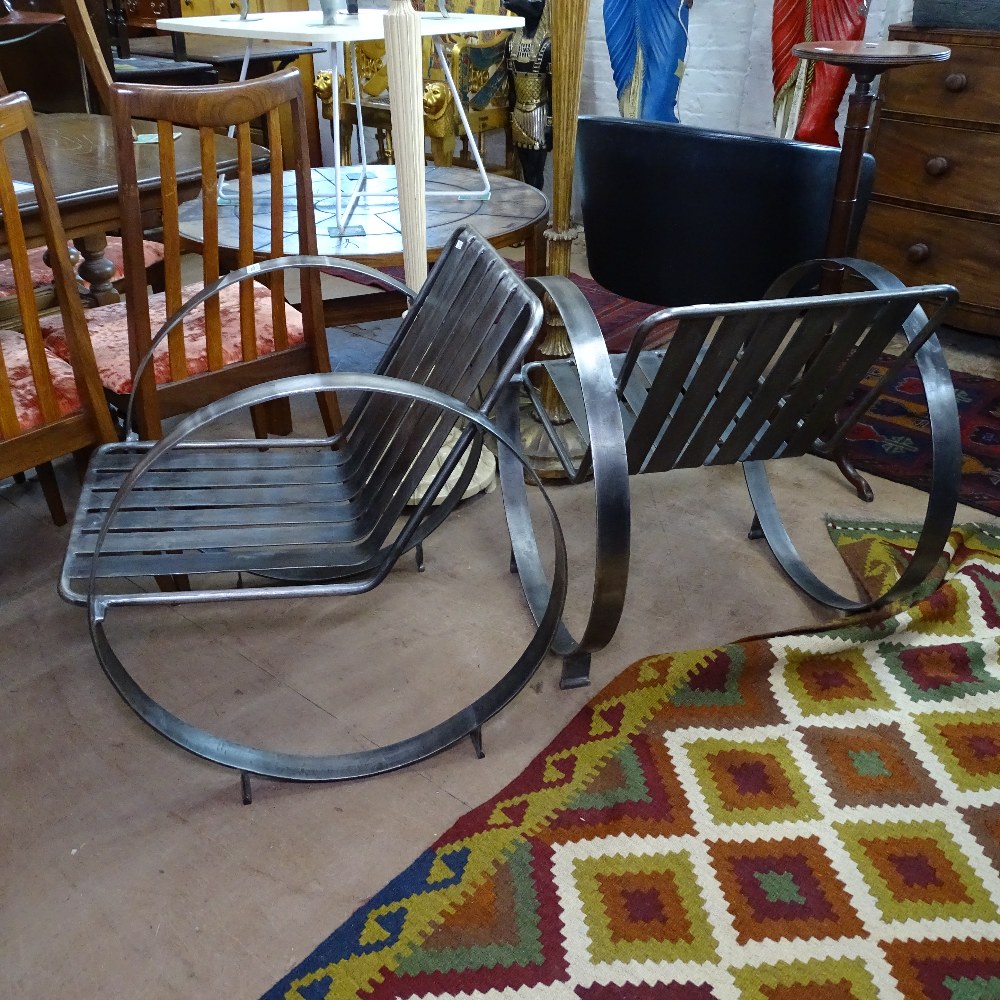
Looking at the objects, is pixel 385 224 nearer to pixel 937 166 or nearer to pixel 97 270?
pixel 97 270

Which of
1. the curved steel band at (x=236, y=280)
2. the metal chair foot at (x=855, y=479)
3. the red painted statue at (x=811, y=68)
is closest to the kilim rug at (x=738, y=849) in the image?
the metal chair foot at (x=855, y=479)

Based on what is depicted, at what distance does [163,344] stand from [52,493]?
0.46 metres

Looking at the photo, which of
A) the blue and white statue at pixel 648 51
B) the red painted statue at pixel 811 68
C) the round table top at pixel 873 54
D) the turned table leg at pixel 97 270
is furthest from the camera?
the blue and white statue at pixel 648 51

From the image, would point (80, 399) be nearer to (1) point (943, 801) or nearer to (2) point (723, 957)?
Result: (2) point (723, 957)

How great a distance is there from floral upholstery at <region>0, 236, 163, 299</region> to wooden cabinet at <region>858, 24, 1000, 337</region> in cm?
213

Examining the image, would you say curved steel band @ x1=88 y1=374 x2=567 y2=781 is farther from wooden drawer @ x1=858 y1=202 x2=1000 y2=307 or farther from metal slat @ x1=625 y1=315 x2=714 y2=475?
wooden drawer @ x1=858 y1=202 x2=1000 y2=307

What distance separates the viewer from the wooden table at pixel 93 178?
1684 millimetres

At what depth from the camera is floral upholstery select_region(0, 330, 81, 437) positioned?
1.55 metres

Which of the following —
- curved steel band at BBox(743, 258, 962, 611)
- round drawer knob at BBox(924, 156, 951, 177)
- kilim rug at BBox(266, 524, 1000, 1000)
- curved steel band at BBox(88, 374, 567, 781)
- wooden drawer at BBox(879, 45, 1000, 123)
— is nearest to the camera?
kilim rug at BBox(266, 524, 1000, 1000)

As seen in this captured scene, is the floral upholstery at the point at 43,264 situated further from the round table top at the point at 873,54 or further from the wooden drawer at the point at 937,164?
the wooden drawer at the point at 937,164

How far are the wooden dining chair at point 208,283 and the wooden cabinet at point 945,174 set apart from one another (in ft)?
6.12

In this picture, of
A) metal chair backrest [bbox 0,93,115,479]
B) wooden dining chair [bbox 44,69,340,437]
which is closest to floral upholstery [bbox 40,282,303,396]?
wooden dining chair [bbox 44,69,340,437]

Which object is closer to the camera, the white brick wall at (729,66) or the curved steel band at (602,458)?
the curved steel band at (602,458)

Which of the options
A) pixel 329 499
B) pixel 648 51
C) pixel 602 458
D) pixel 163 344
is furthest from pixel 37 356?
pixel 648 51
